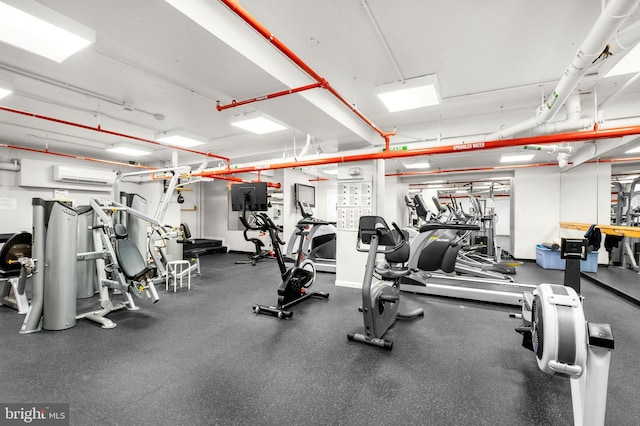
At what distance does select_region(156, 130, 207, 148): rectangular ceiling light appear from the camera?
5.10 meters

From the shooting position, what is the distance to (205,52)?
2.25 metres

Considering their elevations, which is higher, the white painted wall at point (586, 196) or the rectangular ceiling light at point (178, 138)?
the rectangular ceiling light at point (178, 138)

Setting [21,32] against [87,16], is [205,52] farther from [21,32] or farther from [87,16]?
[21,32]

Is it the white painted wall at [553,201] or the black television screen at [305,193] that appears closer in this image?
the white painted wall at [553,201]

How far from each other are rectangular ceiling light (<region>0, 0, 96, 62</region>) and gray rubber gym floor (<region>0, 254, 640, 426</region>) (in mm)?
2757

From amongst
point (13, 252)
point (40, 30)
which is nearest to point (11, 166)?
point (13, 252)

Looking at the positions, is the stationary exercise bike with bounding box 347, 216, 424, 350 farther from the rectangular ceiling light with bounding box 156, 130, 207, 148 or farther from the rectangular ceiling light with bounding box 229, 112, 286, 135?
the rectangular ceiling light with bounding box 156, 130, 207, 148

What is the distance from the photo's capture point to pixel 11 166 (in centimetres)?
627

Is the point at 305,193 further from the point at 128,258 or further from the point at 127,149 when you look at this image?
the point at 128,258

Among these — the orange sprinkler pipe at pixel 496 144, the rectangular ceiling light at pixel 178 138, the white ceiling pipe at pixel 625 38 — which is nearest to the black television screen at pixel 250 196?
the orange sprinkler pipe at pixel 496 144

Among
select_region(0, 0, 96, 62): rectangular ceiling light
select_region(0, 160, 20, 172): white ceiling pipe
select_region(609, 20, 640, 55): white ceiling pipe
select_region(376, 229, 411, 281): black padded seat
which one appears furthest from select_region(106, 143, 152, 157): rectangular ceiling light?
select_region(609, 20, 640, 55): white ceiling pipe

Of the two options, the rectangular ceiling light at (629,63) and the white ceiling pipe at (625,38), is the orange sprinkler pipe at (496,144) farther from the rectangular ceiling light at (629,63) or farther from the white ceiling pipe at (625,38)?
the white ceiling pipe at (625,38)

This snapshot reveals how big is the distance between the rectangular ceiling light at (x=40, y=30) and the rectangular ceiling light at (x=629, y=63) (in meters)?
4.83

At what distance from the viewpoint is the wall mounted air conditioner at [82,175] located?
6734 mm
